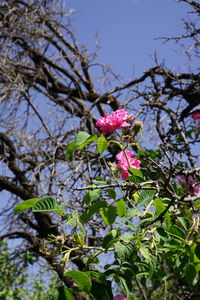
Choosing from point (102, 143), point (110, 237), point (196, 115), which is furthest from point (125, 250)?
point (196, 115)

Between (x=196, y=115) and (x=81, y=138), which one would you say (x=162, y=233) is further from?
(x=196, y=115)

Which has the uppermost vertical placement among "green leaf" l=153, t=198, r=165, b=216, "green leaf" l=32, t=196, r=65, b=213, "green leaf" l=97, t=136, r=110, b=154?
"green leaf" l=97, t=136, r=110, b=154

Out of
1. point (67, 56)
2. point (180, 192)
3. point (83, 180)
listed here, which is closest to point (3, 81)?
point (67, 56)

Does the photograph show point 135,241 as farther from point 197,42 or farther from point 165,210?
point 197,42

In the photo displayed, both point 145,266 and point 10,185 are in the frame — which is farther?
point 10,185

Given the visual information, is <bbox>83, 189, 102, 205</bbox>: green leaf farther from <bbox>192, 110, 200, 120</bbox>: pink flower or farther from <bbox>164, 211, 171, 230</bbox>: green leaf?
<bbox>192, 110, 200, 120</bbox>: pink flower

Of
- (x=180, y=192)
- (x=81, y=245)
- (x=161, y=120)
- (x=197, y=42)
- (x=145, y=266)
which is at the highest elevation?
(x=197, y=42)

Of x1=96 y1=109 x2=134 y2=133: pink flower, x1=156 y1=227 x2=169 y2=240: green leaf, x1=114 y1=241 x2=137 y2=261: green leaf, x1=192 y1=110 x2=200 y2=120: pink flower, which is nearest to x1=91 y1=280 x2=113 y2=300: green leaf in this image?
x1=114 y1=241 x2=137 y2=261: green leaf

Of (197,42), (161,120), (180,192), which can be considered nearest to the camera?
(180,192)

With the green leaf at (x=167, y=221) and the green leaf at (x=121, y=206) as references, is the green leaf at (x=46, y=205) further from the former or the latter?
the green leaf at (x=167, y=221)

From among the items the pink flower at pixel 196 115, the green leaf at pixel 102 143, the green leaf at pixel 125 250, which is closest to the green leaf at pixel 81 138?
the green leaf at pixel 102 143

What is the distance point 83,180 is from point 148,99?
2.39 feet

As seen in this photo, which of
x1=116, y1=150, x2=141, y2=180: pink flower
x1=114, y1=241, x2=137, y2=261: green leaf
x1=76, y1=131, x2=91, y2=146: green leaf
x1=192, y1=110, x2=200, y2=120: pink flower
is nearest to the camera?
x1=114, y1=241, x2=137, y2=261: green leaf

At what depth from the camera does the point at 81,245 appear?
1064 millimetres
